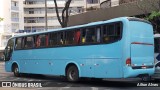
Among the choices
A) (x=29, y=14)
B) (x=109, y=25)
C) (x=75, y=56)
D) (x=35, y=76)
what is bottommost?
(x=35, y=76)

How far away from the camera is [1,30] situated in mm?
75375

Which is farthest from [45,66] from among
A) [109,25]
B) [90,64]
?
[109,25]

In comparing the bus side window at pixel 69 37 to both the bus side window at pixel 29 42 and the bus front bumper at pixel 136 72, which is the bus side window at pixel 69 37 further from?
the bus front bumper at pixel 136 72

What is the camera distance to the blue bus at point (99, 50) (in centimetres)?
1577

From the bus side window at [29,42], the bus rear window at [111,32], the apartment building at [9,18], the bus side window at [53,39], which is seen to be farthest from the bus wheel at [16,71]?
the apartment building at [9,18]

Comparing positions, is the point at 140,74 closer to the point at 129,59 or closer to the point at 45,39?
the point at 129,59

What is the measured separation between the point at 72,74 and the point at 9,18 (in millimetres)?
64584

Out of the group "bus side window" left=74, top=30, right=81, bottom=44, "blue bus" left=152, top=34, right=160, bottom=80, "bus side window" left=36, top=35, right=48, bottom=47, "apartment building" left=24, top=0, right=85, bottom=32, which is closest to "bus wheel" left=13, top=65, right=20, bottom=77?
"bus side window" left=36, top=35, right=48, bottom=47

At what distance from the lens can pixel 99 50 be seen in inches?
664

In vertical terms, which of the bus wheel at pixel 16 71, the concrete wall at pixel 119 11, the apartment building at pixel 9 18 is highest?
the apartment building at pixel 9 18

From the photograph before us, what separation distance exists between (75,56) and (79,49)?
543mm

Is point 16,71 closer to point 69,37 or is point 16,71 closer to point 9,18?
point 69,37

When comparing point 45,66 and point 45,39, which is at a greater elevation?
point 45,39

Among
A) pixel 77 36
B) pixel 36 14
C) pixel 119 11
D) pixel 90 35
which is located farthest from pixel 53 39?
pixel 36 14
